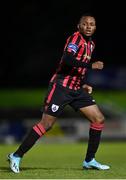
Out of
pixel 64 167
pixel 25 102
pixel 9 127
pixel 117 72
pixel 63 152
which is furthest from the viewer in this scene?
pixel 117 72

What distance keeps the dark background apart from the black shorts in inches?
788

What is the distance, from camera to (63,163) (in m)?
13.8

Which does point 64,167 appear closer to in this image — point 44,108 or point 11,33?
point 44,108

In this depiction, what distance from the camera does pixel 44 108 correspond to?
1155 cm

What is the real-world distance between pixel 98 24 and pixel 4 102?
6254 millimetres

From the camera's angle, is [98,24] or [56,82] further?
[98,24]

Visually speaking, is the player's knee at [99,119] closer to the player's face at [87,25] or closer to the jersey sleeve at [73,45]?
the jersey sleeve at [73,45]

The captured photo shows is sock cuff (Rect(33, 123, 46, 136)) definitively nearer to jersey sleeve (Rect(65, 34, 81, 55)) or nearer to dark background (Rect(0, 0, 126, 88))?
jersey sleeve (Rect(65, 34, 81, 55))

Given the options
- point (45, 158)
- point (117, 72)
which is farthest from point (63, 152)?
point (117, 72)

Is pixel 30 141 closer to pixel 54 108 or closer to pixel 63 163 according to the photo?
pixel 54 108

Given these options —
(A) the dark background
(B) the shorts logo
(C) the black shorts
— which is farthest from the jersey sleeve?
(A) the dark background

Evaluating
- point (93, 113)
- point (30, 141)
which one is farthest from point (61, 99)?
point (30, 141)

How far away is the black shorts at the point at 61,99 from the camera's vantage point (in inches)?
453

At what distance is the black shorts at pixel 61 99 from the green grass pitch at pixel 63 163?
83cm
